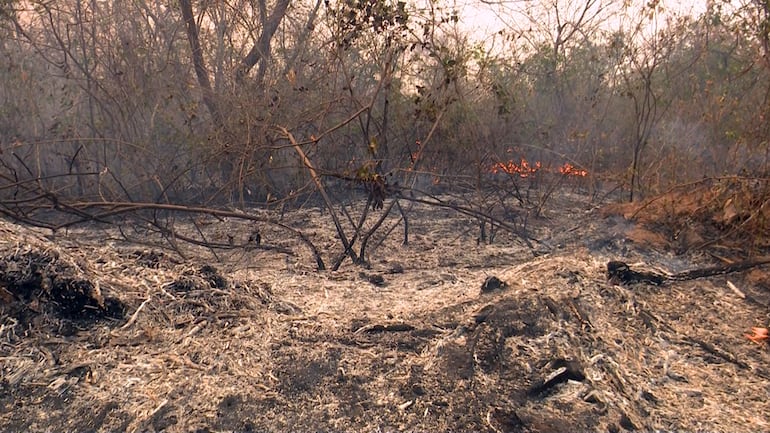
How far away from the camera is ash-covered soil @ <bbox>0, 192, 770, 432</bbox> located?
223 cm

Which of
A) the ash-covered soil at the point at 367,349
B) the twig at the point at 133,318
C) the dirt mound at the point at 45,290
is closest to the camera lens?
the ash-covered soil at the point at 367,349

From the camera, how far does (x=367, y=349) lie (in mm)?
2764

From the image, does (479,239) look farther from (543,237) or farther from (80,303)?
(80,303)

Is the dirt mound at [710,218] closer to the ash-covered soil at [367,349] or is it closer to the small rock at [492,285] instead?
the ash-covered soil at [367,349]

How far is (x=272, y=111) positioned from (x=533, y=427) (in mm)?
4151

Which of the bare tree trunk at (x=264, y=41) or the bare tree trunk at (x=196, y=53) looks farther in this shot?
the bare tree trunk at (x=196, y=53)

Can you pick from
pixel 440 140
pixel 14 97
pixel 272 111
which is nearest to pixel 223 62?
pixel 272 111

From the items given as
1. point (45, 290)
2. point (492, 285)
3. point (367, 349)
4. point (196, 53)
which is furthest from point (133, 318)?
point (196, 53)

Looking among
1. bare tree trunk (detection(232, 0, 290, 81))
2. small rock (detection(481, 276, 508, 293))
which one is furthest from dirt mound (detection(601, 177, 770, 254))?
bare tree trunk (detection(232, 0, 290, 81))

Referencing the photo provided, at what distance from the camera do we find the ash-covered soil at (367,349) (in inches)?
88.0

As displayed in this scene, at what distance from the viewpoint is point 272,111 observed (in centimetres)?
551

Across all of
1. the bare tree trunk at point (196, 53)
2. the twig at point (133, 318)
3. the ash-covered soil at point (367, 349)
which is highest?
the bare tree trunk at point (196, 53)

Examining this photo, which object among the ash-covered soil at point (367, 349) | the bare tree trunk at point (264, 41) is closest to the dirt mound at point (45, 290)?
the ash-covered soil at point (367, 349)

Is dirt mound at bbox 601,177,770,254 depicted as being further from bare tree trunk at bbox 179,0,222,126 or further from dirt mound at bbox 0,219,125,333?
bare tree trunk at bbox 179,0,222,126
